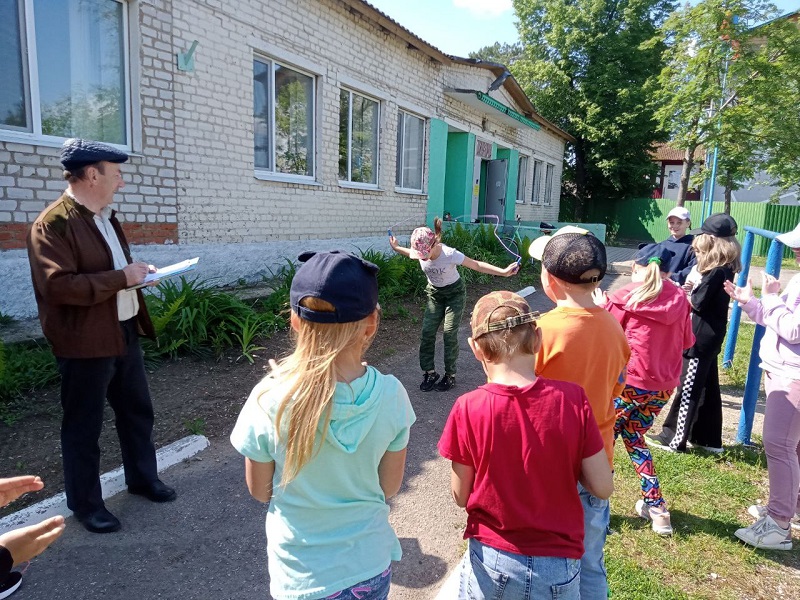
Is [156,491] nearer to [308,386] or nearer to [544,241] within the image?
[308,386]

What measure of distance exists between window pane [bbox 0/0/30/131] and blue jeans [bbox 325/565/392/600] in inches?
238

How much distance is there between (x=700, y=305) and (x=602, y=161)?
26175 mm

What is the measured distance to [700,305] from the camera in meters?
4.20

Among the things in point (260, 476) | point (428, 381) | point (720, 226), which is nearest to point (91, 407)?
point (260, 476)

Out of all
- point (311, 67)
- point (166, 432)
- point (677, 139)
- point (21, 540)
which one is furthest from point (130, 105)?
point (677, 139)

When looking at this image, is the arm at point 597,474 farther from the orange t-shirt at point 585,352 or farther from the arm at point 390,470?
the arm at point 390,470

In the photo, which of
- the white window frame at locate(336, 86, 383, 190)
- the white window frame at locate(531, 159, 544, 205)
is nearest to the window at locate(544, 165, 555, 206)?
the white window frame at locate(531, 159, 544, 205)

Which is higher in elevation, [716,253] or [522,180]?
[522,180]

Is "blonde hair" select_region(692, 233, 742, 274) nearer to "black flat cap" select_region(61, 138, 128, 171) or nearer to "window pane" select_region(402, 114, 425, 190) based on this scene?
"black flat cap" select_region(61, 138, 128, 171)

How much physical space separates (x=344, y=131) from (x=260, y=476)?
31.3 ft

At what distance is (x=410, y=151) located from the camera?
13.1 metres

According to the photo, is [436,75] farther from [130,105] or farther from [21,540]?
[21,540]

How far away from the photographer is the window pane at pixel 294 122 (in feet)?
29.1

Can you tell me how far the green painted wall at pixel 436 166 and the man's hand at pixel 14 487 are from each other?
1234 centimetres
